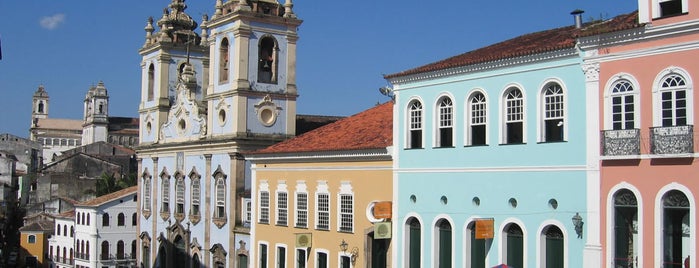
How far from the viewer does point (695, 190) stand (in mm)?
19359

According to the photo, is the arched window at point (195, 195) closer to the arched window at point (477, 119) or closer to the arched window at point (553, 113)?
the arched window at point (477, 119)

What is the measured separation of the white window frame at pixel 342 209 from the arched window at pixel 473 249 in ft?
19.7

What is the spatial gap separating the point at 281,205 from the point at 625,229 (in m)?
15.8

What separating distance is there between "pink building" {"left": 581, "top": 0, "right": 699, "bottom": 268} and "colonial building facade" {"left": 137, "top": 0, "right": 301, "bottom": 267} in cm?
1992

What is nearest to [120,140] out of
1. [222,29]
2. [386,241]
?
[222,29]

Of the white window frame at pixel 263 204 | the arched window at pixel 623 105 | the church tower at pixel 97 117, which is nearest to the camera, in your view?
the arched window at pixel 623 105

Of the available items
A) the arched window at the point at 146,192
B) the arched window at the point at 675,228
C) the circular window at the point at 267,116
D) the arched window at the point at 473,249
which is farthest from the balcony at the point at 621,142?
the arched window at the point at 146,192

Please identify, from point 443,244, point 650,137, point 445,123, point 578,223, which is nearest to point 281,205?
point 443,244

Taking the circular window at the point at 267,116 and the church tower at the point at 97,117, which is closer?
the circular window at the point at 267,116

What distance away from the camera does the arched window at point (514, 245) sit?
923 inches

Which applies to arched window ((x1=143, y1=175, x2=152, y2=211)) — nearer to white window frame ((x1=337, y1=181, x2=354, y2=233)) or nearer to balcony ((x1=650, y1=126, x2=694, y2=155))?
white window frame ((x1=337, y1=181, x2=354, y2=233))

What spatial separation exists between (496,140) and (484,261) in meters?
3.32

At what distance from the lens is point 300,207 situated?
107 feet

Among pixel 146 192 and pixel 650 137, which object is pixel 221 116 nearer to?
pixel 146 192
